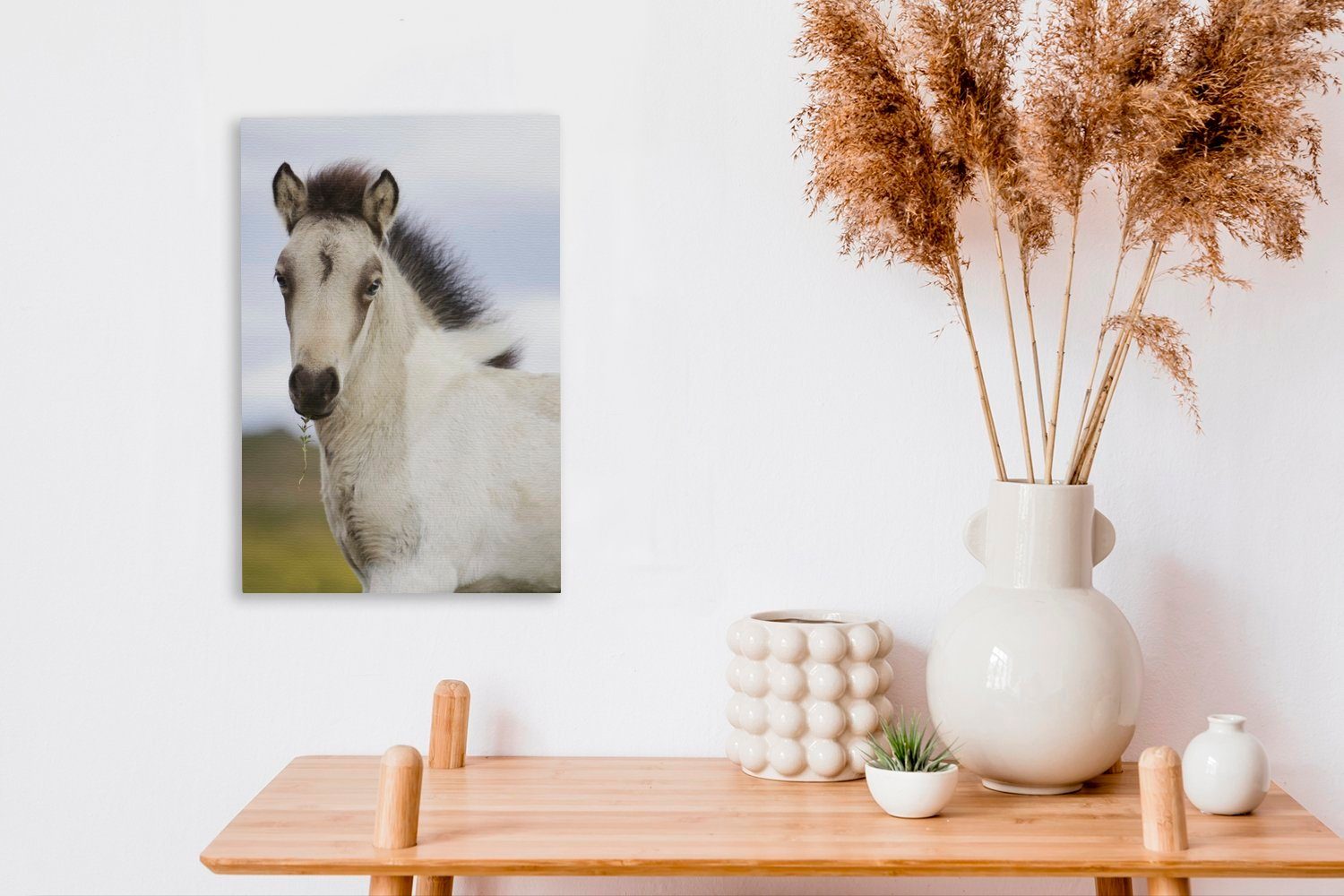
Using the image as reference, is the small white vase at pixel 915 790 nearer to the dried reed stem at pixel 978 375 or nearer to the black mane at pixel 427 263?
the dried reed stem at pixel 978 375

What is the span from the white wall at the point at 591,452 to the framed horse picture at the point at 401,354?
3 centimetres

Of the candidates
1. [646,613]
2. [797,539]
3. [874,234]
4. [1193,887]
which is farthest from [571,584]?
[1193,887]

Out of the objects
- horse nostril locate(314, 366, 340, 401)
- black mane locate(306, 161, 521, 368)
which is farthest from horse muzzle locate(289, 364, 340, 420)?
black mane locate(306, 161, 521, 368)

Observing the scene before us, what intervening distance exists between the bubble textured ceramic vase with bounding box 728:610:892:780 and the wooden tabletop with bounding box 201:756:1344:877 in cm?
3

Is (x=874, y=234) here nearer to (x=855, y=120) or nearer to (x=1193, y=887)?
(x=855, y=120)

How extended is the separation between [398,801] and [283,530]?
1.44 ft

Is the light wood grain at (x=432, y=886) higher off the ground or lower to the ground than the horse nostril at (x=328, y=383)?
lower

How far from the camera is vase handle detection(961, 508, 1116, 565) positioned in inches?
44.7

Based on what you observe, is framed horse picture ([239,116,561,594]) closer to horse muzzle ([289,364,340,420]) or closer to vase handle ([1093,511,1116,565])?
horse muzzle ([289,364,340,420])

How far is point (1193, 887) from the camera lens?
4.09ft

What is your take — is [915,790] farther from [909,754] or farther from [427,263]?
[427,263]

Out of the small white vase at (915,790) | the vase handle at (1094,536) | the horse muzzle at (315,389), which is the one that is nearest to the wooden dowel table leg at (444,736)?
the horse muzzle at (315,389)

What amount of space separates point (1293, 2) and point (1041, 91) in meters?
0.22

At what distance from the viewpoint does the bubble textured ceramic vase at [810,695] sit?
1.12 m
